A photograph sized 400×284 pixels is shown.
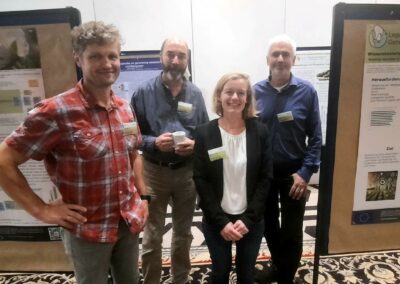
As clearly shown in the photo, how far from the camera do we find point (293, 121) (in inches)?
75.9

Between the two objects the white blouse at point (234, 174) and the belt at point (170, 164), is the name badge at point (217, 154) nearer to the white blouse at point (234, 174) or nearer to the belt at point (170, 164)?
the white blouse at point (234, 174)

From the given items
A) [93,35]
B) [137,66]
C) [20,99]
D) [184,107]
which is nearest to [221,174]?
[184,107]

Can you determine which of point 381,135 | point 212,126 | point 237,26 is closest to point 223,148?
point 212,126

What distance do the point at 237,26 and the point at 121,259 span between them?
2.85 metres

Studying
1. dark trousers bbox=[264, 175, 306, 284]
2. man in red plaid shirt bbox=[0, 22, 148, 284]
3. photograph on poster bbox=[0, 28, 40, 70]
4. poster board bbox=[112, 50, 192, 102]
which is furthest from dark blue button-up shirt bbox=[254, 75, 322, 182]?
A: poster board bbox=[112, 50, 192, 102]

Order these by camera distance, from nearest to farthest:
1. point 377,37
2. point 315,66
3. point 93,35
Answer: point 93,35 → point 377,37 → point 315,66

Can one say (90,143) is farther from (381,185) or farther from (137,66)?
(137,66)

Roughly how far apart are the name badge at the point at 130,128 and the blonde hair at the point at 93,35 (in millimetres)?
361

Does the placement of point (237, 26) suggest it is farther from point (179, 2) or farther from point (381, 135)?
point (381, 135)

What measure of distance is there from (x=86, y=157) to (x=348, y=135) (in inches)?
52.6

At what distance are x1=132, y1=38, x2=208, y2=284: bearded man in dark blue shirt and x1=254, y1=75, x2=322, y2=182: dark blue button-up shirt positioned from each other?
1.45 feet

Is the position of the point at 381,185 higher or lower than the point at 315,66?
lower

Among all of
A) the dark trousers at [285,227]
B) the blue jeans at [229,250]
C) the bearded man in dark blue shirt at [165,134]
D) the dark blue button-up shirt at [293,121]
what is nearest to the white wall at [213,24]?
the bearded man in dark blue shirt at [165,134]

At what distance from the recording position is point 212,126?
1.69m
